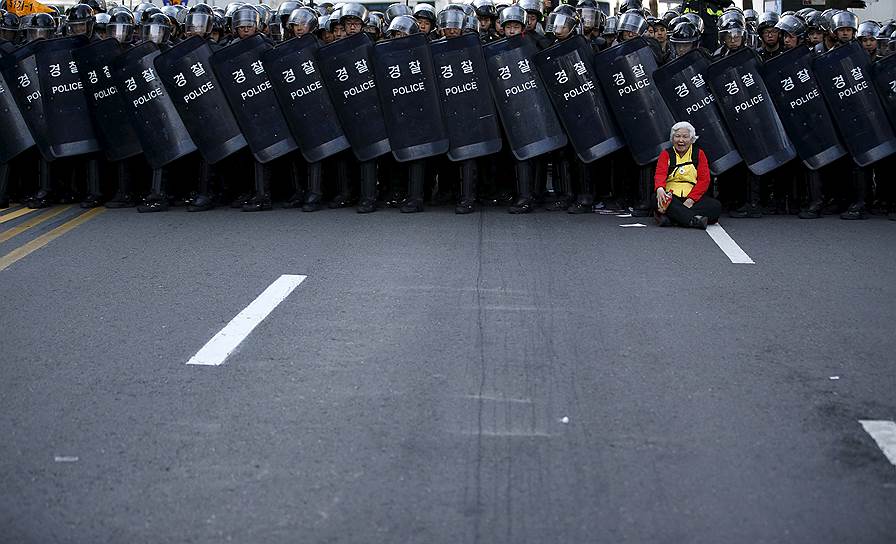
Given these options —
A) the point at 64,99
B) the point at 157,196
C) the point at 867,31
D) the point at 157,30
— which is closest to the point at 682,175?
the point at 867,31

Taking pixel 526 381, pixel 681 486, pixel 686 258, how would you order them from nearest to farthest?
pixel 681 486
pixel 526 381
pixel 686 258

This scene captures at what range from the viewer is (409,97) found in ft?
40.4

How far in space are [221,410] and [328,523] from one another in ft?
4.84

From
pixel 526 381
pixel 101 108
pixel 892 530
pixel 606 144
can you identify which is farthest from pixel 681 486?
pixel 101 108

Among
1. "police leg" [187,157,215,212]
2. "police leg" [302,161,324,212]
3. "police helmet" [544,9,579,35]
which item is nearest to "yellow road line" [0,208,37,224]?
"police leg" [187,157,215,212]

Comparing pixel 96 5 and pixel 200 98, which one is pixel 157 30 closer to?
pixel 200 98

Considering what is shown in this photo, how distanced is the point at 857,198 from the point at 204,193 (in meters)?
6.24

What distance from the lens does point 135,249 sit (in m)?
10.6

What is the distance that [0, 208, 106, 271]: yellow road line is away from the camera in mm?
10070

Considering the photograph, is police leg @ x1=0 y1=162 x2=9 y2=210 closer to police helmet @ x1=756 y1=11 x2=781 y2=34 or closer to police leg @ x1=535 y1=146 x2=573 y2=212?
police leg @ x1=535 y1=146 x2=573 y2=212

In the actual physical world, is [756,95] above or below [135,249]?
above

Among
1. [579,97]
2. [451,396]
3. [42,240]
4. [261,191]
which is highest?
[579,97]

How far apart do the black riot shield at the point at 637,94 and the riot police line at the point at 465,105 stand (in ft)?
0.04

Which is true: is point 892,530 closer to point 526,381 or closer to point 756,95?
point 526,381
